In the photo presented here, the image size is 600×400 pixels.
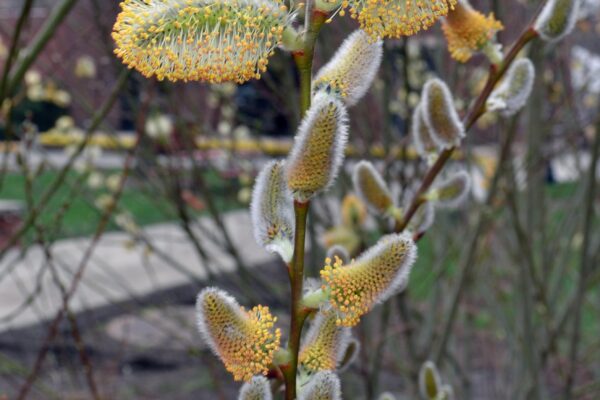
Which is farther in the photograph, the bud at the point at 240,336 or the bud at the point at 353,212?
the bud at the point at 353,212

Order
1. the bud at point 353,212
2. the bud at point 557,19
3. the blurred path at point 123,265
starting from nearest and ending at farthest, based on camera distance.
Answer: the bud at point 557,19 < the bud at point 353,212 < the blurred path at point 123,265

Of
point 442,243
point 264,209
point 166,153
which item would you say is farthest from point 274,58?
point 264,209

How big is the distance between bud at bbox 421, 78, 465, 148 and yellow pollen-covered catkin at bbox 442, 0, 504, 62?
0.06m

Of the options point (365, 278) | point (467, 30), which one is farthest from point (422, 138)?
point (365, 278)

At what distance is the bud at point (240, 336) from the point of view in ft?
2.78

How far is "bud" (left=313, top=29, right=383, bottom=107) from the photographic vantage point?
0.89m

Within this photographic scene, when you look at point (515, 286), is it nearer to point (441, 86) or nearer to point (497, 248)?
point (441, 86)

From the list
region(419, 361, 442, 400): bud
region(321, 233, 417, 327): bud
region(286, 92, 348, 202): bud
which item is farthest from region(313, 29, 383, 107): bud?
region(419, 361, 442, 400): bud

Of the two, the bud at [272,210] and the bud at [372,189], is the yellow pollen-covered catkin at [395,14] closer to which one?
the bud at [272,210]

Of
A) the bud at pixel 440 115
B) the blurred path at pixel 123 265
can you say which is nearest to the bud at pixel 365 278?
the bud at pixel 440 115

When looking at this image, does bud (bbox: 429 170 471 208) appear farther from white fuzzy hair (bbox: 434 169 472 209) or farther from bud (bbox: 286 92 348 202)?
bud (bbox: 286 92 348 202)

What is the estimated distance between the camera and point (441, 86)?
1173 mm

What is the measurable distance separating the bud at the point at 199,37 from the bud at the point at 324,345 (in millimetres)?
276

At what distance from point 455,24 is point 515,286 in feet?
6.55
